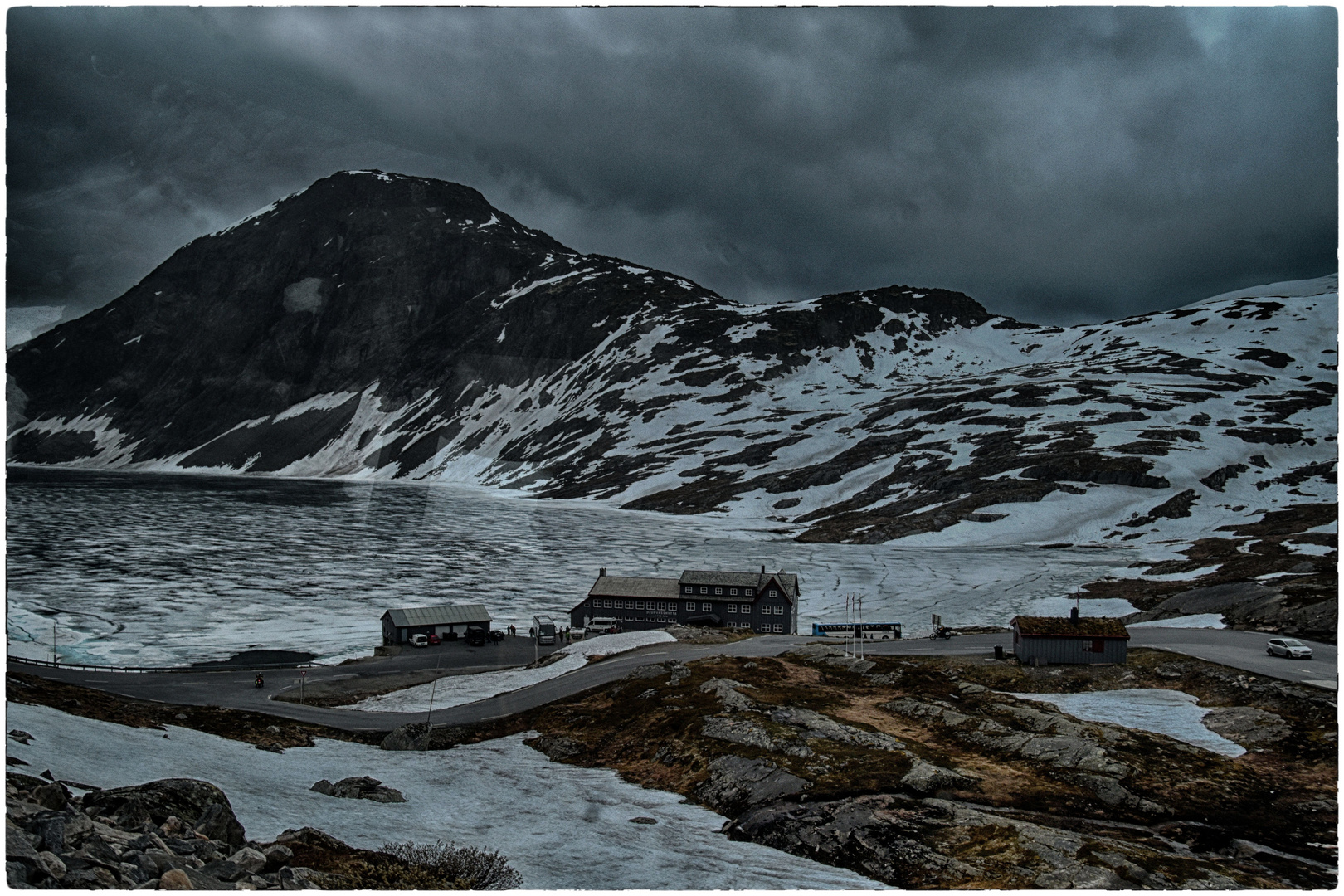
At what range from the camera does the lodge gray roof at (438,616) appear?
227ft

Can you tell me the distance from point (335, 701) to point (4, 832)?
36.5 m

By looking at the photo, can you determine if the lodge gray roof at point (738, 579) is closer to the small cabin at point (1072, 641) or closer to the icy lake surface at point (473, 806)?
the small cabin at point (1072, 641)

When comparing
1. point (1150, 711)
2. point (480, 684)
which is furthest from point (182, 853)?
point (1150, 711)

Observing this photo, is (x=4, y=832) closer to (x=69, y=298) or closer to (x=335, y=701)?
(x=69, y=298)

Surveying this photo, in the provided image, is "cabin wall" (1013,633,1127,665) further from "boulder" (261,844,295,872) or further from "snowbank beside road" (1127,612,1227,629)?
"boulder" (261,844,295,872)

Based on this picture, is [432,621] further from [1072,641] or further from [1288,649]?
[1288,649]

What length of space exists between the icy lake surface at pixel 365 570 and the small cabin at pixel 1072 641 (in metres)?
24.6

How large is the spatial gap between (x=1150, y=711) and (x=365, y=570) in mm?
86050

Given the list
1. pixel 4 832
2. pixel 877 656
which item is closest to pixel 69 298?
pixel 4 832

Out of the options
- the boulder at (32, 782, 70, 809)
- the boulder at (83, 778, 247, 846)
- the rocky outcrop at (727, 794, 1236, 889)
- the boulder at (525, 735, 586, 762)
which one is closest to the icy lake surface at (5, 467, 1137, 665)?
the boulder at (525, 735, 586, 762)

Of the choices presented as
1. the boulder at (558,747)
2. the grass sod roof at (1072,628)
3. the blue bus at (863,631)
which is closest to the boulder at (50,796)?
the boulder at (558,747)

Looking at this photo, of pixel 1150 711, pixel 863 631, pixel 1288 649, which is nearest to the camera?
pixel 1150 711

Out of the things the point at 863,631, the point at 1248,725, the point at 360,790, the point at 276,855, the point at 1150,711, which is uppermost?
the point at 276,855

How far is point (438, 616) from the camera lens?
70938mm
